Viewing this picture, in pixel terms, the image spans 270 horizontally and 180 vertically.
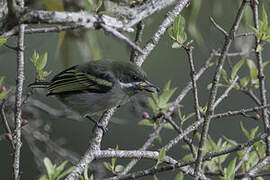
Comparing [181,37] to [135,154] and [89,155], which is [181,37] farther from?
[89,155]

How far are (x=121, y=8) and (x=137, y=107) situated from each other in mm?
2313

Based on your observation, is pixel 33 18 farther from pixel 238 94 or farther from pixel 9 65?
pixel 238 94

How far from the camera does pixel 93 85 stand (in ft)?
15.6

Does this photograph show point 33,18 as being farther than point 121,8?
No

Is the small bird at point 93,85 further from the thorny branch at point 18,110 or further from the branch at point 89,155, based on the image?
the thorny branch at point 18,110

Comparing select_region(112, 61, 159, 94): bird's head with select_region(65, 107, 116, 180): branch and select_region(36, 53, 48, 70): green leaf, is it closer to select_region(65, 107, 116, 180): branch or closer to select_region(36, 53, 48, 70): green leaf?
select_region(65, 107, 116, 180): branch

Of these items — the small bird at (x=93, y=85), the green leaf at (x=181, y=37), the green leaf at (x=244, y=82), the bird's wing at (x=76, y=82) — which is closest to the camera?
the green leaf at (x=181, y=37)

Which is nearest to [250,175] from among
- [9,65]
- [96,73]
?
[96,73]

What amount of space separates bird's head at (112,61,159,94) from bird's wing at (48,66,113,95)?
5.7 inches

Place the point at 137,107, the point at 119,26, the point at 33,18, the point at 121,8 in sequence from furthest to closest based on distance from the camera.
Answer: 1. the point at 137,107
2. the point at 121,8
3. the point at 119,26
4. the point at 33,18

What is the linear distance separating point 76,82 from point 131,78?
2.13 ft

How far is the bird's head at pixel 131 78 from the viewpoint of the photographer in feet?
14.3

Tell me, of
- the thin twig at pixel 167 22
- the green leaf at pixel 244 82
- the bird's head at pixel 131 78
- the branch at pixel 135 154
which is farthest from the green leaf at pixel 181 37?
the bird's head at pixel 131 78

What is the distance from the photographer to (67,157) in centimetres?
480
